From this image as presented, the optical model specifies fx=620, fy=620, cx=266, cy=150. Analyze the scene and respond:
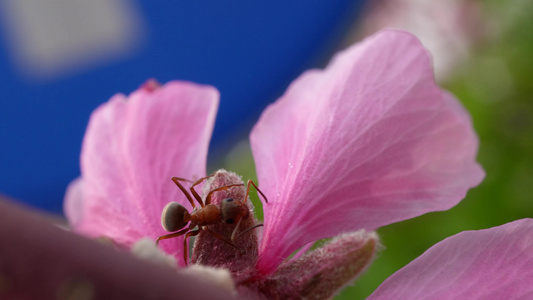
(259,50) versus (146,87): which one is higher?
(259,50)

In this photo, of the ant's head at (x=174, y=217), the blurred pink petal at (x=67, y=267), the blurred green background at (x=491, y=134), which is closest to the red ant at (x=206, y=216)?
the ant's head at (x=174, y=217)

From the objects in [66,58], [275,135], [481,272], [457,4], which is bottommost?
[481,272]

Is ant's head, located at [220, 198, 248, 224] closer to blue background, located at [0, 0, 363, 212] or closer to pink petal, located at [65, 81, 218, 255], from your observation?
pink petal, located at [65, 81, 218, 255]

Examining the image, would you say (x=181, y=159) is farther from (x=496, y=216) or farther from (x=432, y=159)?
(x=496, y=216)

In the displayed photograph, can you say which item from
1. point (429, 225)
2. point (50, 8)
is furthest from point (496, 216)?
point (50, 8)

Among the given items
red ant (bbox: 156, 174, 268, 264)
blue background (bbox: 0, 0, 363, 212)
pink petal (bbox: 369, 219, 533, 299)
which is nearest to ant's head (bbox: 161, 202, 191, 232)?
red ant (bbox: 156, 174, 268, 264)

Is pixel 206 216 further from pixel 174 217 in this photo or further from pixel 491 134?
pixel 491 134

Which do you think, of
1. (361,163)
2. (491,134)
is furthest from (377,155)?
(491,134)
